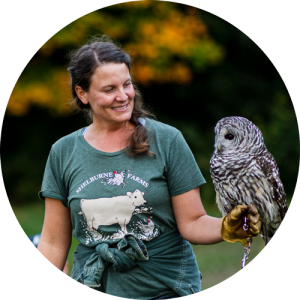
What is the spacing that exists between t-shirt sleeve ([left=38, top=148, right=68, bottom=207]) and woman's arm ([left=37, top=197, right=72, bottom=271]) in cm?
5

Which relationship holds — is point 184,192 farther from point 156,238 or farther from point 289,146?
point 289,146

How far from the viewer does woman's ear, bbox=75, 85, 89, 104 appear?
5.66ft

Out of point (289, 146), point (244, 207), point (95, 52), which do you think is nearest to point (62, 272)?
point (244, 207)

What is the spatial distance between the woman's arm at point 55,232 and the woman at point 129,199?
14 centimetres

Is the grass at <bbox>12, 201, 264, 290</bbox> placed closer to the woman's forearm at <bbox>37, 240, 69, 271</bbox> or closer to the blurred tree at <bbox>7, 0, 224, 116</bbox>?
the woman's forearm at <bbox>37, 240, 69, 271</bbox>

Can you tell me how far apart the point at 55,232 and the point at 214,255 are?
0.96 metres

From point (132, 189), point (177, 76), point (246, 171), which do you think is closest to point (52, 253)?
point (132, 189)

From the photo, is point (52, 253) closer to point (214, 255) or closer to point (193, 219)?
point (193, 219)

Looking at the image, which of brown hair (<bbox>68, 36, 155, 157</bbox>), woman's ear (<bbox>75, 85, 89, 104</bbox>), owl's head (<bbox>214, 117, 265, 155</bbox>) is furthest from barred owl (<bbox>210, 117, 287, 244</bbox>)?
woman's ear (<bbox>75, 85, 89, 104</bbox>)

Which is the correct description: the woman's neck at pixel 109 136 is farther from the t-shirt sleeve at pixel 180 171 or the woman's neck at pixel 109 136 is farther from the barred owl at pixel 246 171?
the barred owl at pixel 246 171

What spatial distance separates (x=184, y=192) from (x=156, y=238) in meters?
0.25

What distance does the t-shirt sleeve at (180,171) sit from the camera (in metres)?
1.62

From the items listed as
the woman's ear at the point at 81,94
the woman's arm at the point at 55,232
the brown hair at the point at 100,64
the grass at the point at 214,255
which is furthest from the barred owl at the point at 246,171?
the woman's arm at the point at 55,232

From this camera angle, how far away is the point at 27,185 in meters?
2.47
